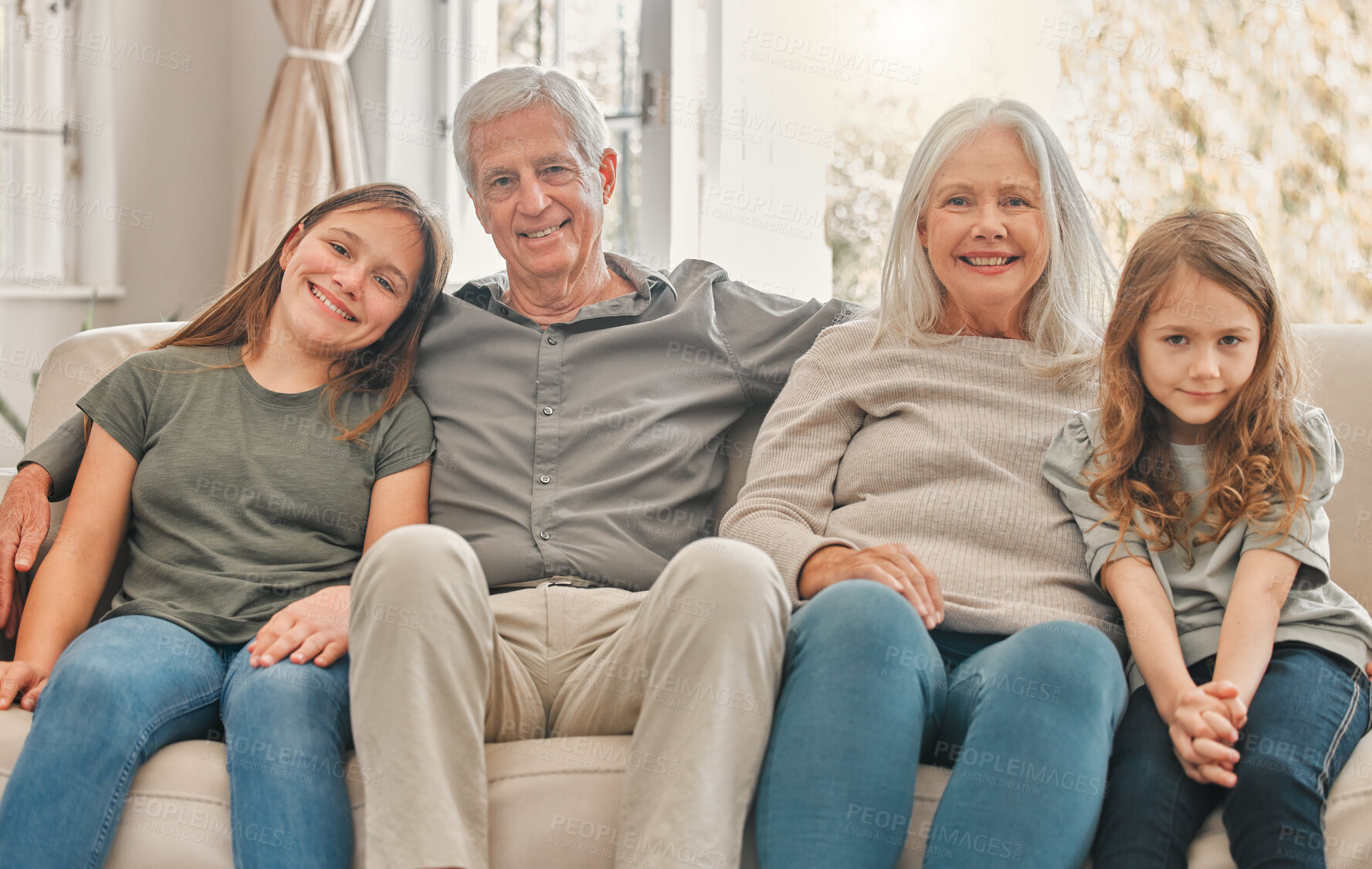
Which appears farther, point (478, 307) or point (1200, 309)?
point (478, 307)

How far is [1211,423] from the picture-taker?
1330 millimetres

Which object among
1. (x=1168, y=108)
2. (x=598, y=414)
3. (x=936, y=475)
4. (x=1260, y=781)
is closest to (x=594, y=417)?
(x=598, y=414)

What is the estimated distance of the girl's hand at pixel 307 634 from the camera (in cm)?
125

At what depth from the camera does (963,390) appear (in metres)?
1.49

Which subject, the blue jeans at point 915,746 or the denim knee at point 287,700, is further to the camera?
the denim knee at point 287,700

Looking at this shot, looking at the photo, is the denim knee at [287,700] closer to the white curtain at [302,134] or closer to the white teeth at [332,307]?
the white teeth at [332,307]

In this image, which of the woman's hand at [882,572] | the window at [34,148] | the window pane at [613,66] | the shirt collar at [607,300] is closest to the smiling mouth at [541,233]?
the shirt collar at [607,300]

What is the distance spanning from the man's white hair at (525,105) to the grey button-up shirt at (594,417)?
216 millimetres

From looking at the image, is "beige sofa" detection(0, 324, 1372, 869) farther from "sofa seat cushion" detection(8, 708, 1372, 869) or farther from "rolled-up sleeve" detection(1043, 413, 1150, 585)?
"rolled-up sleeve" detection(1043, 413, 1150, 585)

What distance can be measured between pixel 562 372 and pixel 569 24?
1.68 m

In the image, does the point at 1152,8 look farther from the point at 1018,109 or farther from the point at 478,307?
the point at 478,307

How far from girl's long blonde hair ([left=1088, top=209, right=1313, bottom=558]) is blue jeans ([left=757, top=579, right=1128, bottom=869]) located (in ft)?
0.80

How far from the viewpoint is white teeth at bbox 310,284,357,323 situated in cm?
156

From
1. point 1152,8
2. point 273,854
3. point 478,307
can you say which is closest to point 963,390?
point 478,307
